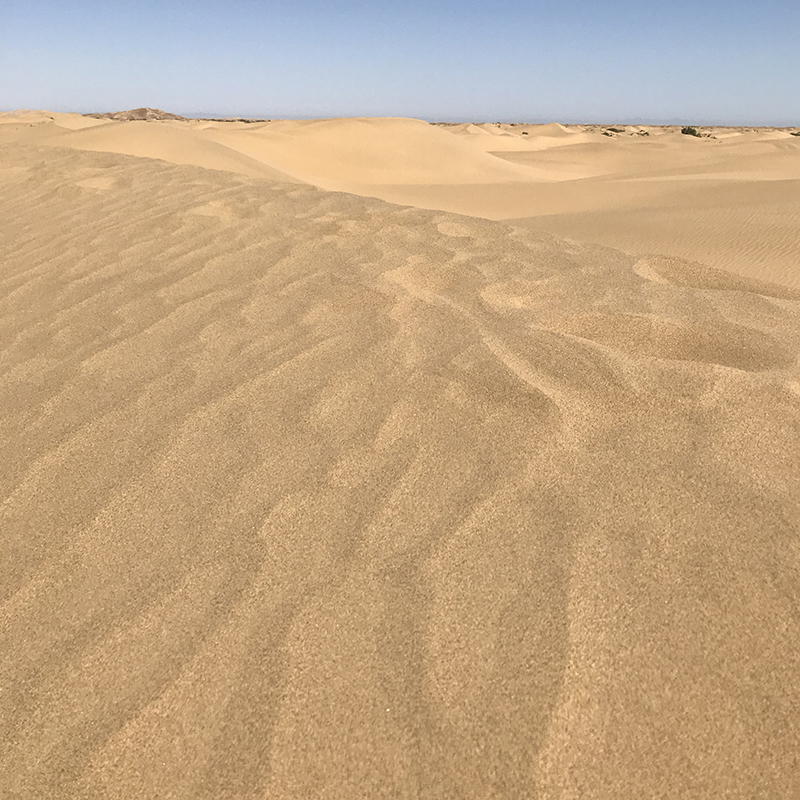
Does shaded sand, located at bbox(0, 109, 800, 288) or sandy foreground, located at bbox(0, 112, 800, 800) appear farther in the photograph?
shaded sand, located at bbox(0, 109, 800, 288)

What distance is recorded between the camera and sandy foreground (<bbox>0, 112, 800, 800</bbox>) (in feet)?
2.80

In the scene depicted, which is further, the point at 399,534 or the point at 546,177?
the point at 546,177

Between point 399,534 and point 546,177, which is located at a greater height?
point 399,534

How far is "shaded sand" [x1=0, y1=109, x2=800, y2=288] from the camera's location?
3934 mm

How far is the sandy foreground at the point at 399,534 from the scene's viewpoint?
853 millimetres

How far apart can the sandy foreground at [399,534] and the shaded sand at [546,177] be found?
1.52 m

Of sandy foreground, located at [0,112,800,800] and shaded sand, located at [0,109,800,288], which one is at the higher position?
sandy foreground, located at [0,112,800,800]

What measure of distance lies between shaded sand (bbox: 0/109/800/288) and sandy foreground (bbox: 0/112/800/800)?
1.52 metres

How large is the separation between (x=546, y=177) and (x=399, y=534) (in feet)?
50.7

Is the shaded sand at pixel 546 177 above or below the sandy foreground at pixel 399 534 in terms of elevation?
below

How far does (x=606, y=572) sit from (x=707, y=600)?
0.16 metres

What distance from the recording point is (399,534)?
1195 millimetres

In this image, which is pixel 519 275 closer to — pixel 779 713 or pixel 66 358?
pixel 66 358

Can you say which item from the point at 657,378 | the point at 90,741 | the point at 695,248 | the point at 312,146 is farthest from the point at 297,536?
the point at 312,146
